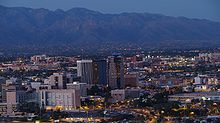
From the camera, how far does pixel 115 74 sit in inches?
846

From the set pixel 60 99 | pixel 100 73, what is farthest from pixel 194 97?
pixel 100 73

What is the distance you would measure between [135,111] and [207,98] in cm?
257

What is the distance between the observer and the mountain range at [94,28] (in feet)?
183

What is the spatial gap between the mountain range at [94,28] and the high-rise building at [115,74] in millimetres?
30584

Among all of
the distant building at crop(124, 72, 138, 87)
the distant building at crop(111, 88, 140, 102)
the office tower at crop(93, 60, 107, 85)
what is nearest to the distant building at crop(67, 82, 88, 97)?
the distant building at crop(111, 88, 140, 102)

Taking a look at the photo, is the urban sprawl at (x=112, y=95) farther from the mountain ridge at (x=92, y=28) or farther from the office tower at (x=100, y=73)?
the mountain ridge at (x=92, y=28)

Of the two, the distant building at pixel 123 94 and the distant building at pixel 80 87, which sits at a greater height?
the distant building at pixel 80 87

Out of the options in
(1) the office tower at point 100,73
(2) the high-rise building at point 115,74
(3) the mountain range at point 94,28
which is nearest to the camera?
(2) the high-rise building at point 115,74

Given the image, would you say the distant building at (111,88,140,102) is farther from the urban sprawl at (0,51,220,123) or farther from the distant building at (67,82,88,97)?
the distant building at (67,82,88,97)

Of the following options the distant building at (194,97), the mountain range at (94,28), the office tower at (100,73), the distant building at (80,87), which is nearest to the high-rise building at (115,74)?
the office tower at (100,73)

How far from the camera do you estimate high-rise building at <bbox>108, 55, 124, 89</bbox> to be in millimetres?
21422

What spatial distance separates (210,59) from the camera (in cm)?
3062

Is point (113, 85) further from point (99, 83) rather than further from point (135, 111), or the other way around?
point (135, 111)

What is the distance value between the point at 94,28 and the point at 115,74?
3875cm
